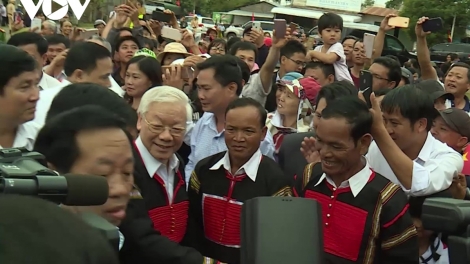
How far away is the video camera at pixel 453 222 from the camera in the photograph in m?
1.31

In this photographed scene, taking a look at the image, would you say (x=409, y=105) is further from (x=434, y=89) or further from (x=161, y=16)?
(x=161, y=16)

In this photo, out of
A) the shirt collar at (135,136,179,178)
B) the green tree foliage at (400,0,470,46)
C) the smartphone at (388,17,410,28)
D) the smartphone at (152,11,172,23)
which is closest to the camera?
the shirt collar at (135,136,179,178)

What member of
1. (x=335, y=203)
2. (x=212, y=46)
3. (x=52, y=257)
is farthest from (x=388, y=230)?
(x=212, y=46)

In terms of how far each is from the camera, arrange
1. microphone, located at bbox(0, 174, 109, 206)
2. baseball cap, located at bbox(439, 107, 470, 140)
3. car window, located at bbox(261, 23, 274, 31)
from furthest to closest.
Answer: car window, located at bbox(261, 23, 274, 31)
baseball cap, located at bbox(439, 107, 470, 140)
microphone, located at bbox(0, 174, 109, 206)

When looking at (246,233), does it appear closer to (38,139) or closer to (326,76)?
(38,139)

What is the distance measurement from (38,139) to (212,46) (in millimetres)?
5738

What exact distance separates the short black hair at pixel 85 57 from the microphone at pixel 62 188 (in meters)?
3.04

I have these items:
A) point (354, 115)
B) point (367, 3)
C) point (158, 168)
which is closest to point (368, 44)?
point (354, 115)

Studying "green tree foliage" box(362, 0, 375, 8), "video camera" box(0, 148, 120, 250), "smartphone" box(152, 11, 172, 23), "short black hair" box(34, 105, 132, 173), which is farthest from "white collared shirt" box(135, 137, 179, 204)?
"green tree foliage" box(362, 0, 375, 8)

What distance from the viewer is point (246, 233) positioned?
146 cm

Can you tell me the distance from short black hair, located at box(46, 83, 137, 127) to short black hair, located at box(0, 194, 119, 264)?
152 centimetres

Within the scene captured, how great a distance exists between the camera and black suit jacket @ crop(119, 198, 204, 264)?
232 cm

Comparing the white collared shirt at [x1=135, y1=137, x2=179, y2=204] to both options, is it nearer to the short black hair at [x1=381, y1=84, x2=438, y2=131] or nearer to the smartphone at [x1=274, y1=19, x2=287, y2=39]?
the short black hair at [x1=381, y1=84, x2=438, y2=131]

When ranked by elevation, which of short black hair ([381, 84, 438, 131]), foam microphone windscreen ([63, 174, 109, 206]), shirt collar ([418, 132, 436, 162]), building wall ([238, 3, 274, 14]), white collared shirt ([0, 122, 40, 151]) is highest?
foam microphone windscreen ([63, 174, 109, 206])
